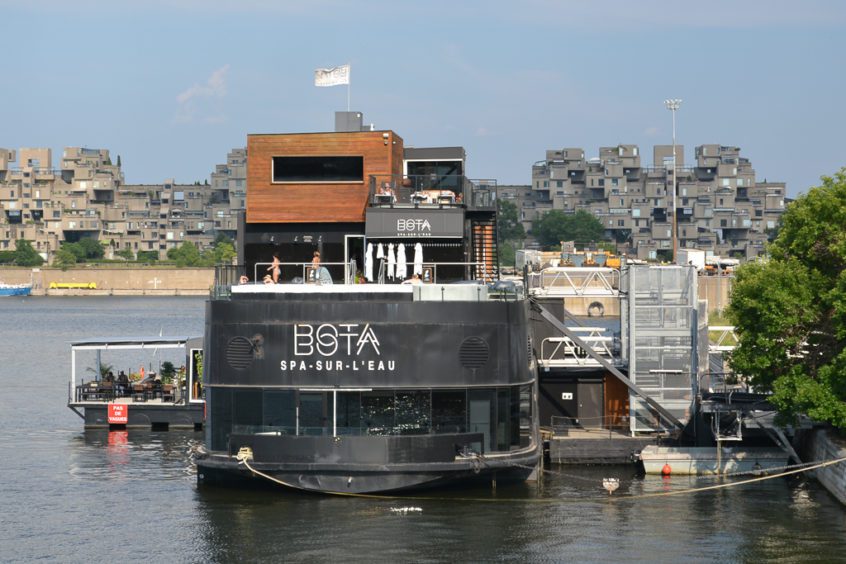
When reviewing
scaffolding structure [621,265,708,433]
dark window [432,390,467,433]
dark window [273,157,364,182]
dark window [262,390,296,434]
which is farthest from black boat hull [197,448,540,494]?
scaffolding structure [621,265,708,433]

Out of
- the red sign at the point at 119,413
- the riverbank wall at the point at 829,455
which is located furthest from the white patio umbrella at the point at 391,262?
the red sign at the point at 119,413

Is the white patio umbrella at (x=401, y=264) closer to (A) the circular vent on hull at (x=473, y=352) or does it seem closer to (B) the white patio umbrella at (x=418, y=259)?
(B) the white patio umbrella at (x=418, y=259)

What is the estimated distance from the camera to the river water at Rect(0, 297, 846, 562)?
101 ft

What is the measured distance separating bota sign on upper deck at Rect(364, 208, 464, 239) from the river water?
22.7 feet

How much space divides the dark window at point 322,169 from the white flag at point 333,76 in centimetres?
604

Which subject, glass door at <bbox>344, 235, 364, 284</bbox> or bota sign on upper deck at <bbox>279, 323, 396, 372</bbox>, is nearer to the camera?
bota sign on upper deck at <bbox>279, 323, 396, 372</bbox>

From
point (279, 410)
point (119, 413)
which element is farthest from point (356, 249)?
point (119, 413)

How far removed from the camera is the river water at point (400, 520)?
30.8m

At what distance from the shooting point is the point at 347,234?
4047 centimetres

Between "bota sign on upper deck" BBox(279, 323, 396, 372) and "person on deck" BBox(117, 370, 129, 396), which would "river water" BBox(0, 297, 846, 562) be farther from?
"person on deck" BBox(117, 370, 129, 396)

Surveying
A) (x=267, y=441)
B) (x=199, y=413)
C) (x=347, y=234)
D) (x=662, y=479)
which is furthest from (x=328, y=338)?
(x=199, y=413)

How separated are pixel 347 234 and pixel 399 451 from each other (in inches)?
326

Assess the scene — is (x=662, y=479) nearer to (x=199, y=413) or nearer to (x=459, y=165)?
(x=459, y=165)

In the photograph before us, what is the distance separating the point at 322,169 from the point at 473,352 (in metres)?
8.10
